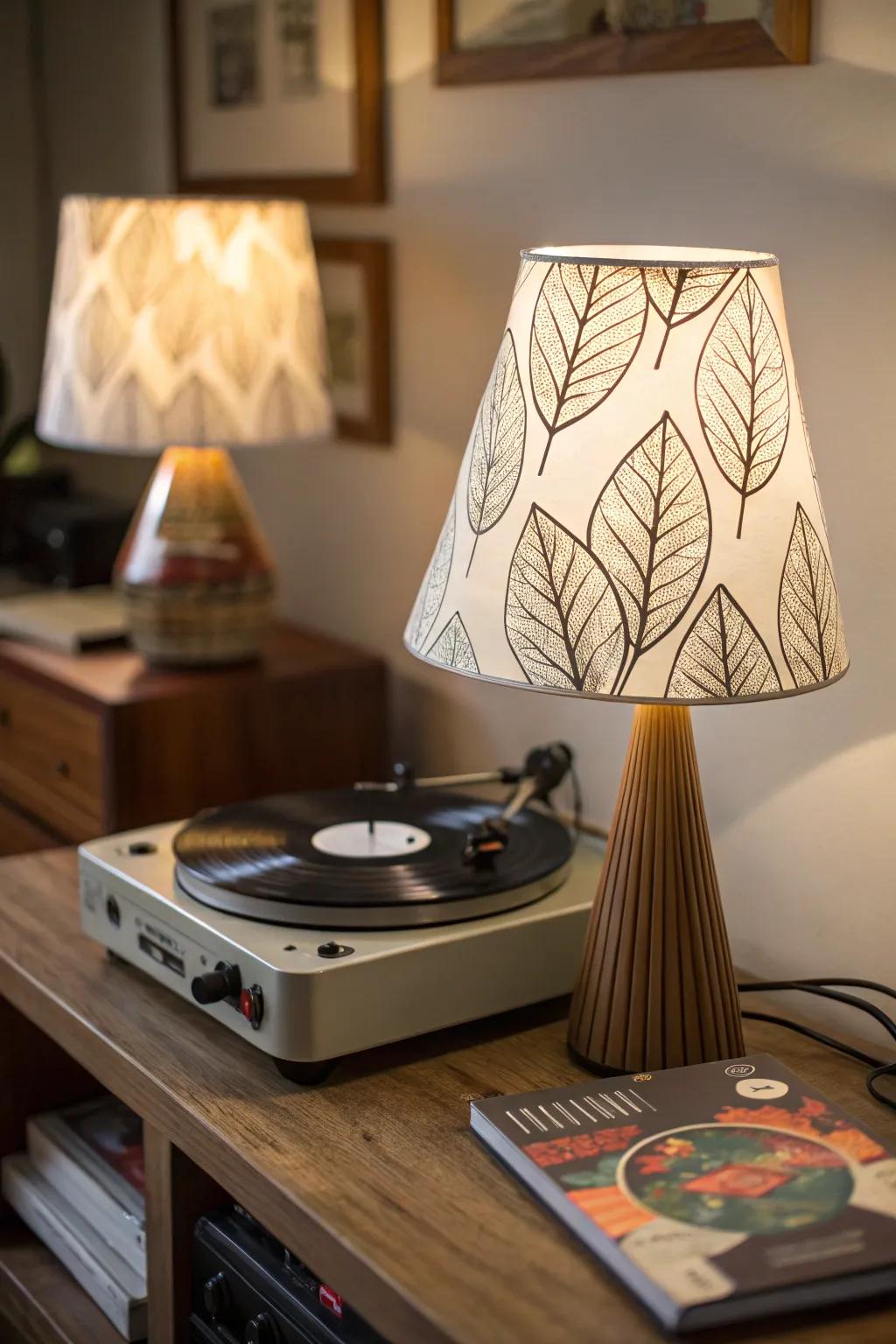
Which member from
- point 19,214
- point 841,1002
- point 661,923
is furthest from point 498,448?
point 19,214

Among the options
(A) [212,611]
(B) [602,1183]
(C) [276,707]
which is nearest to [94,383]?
(A) [212,611]

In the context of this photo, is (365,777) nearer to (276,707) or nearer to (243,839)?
(276,707)

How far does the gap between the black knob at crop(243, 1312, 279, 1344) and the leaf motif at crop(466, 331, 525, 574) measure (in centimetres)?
56

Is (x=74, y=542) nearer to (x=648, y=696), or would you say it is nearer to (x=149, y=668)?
(x=149, y=668)

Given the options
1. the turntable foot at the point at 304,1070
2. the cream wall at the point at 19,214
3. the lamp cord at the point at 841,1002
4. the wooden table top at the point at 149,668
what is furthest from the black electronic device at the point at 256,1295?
the cream wall at the point at 19,214

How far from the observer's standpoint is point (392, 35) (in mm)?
1733

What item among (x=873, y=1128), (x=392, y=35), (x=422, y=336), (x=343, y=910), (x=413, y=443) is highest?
(x=392, y=35)

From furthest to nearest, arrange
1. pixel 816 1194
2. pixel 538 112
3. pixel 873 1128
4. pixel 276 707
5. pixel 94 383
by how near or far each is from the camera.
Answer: pixel 276 707, pixel 94 383, pixel 538 112, pixel 873 1128, pixel 816 1194

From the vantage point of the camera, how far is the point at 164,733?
1.69m

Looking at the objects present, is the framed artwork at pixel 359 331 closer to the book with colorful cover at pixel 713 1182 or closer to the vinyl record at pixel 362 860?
the vinyl record at pixel 362 860

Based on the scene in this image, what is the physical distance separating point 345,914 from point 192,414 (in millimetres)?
672

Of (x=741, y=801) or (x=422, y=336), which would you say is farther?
(x=422, y=336)

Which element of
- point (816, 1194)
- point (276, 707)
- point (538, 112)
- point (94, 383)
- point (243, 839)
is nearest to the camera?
point (816, 1194)

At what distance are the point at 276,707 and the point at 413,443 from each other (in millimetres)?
343
